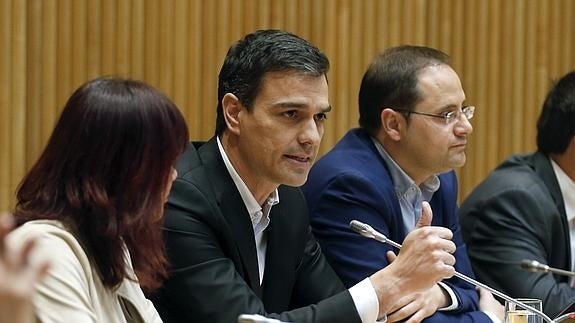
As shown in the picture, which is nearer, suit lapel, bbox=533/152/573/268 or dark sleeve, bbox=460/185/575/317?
dark sleeve, bbox=460/185/575/317

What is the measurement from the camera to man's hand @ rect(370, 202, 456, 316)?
271 cm

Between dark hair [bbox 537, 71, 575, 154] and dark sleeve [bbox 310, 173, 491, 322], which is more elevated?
dark hair [bbox 537, 71, 575, 154]

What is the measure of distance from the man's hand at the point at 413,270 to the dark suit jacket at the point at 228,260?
0.36ft

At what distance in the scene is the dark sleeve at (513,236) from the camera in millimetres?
3660

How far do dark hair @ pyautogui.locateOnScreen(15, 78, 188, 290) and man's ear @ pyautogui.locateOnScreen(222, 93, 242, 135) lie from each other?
2.41 feet

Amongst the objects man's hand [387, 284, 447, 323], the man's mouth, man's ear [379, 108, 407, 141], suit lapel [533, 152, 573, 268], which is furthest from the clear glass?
suit lapel [533, 152, 573, 268]

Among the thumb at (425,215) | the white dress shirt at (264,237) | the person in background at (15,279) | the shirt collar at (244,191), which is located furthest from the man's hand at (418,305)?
the person in background at (15,279)

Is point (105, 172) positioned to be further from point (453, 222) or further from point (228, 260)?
point (453, 222)

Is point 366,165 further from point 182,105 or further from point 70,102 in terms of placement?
point 70,102

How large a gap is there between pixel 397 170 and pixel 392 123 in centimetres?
15

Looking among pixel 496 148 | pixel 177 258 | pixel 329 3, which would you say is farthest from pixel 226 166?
pixel 496 148

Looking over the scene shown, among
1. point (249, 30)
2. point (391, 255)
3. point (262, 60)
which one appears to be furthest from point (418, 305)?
point (249, 30)

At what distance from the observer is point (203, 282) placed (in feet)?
8.53

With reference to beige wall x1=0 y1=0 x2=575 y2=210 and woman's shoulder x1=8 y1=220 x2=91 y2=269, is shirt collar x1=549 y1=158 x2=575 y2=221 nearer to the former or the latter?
beige wall x1=0 y1=0 x2=575 y2=210
